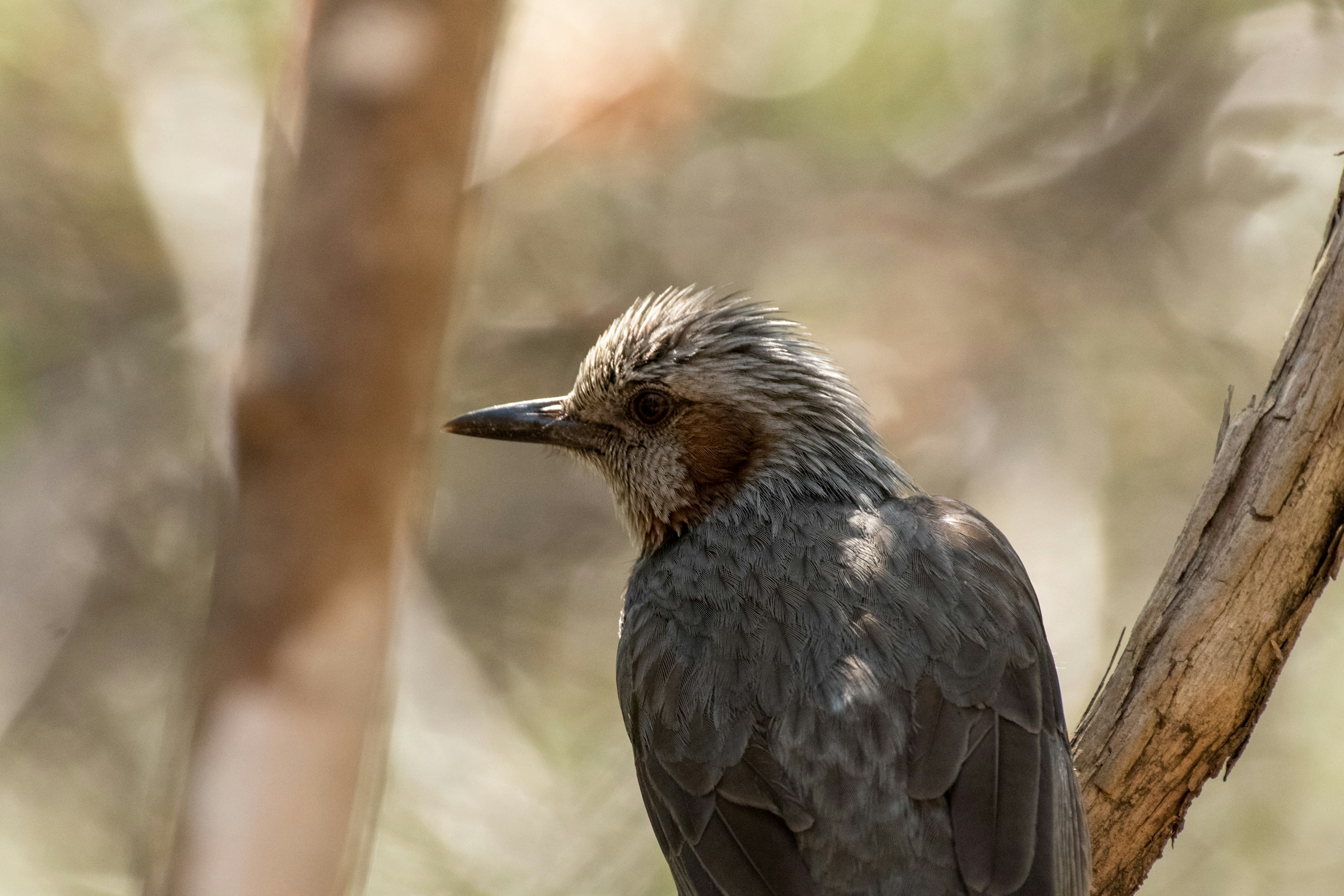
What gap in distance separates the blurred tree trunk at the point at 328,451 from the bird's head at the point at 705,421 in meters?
1.10

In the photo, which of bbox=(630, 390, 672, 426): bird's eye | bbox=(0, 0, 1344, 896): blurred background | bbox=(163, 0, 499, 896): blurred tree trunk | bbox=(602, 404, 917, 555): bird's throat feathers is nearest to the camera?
bbox=(163, 0, 499, 896): blurred tree trunk

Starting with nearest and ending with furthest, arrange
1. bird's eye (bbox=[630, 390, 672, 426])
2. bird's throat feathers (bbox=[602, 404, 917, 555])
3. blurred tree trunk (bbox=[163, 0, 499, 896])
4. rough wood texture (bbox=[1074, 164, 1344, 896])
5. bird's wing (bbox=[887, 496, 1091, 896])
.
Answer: blurred tree trunk (bbox=[163, 0, 499, 896]) → bird's wing (bbox=[887, 496, 1091, 896]) → rough wood texture (bbox=[1074, 164, 1344, 896]) → bird's throat feathers (bbox=[602, 404, 917, 555]) → bird's eye (bbox=[630, 390, 672, 426])

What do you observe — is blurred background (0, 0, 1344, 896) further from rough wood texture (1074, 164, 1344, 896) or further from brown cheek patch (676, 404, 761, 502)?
rough wood texture (1074, 164, 1344, 896)

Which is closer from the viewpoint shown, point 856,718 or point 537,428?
point 856,718

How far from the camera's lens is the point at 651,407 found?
4.64m

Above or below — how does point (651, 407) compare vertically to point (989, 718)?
above

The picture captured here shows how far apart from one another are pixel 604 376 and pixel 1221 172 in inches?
171

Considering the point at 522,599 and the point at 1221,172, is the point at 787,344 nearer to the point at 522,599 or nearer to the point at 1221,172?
the point at 522,599

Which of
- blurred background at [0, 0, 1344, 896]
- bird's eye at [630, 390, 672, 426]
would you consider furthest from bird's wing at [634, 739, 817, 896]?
blurred background at [0, 0, 1344, 896]

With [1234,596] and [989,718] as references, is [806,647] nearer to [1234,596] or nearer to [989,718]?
[989,718]

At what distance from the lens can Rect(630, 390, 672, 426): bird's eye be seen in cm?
461

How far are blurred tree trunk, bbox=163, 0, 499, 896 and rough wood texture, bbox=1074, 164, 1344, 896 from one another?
2080 mm

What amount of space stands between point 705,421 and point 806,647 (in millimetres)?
1096

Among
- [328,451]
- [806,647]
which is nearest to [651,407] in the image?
[806,647]
